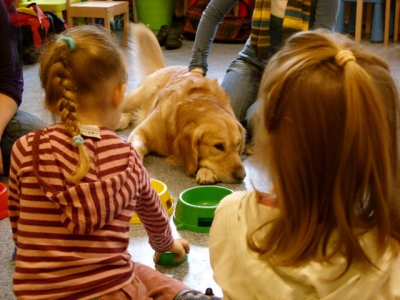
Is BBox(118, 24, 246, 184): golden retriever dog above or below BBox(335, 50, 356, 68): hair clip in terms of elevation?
below

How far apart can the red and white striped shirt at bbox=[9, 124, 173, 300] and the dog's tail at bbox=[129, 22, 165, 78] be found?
2279 mm

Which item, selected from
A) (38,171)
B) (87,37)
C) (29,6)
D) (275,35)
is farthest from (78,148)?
(29,6)

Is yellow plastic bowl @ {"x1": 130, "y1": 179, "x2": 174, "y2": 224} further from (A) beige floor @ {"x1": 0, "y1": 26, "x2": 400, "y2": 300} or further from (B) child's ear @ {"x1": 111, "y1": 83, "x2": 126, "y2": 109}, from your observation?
(B) child's ear @ {"x1": 111, "y1": 83, "x2": 126, "y2": 109}

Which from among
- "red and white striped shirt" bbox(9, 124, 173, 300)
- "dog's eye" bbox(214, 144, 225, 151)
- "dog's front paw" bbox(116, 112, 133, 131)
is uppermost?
"red and white striped shirt" bbox(9, 124, 173, 300)

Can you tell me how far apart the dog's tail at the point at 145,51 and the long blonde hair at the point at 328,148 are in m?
2.55

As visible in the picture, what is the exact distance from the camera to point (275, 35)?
2973 mm

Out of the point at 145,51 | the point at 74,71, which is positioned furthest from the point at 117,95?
the point at 145,51

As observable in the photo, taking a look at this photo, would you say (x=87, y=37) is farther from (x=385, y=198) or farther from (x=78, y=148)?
(x=385, y=198)

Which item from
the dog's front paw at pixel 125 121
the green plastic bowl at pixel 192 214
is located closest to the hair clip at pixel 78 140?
the green plastic bowl at pixel 192 214

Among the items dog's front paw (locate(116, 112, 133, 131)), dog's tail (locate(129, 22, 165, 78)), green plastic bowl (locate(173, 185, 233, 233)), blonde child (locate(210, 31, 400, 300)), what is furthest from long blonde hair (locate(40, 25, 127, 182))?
dog's tail (locate(129, 22, 165, 78))

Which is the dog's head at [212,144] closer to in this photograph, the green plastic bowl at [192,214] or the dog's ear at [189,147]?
the dog's ear at [189,147]

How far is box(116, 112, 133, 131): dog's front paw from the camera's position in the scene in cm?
311

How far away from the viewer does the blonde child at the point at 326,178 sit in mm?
832

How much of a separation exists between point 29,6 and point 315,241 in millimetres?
4213
